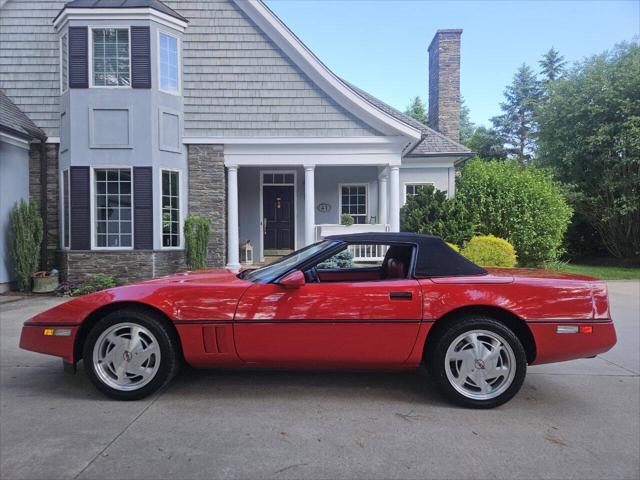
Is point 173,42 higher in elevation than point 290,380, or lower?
higher

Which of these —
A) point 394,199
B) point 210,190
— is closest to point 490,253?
point 394,199

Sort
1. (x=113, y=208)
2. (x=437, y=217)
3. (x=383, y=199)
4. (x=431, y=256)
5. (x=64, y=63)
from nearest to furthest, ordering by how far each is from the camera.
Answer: (x=431, y=256)
(x=113, y=208)
(x=64, y=63)
(x=437, y=217)
(x=383, y=199)

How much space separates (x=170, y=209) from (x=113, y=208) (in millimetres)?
1279

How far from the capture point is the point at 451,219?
12594 mm

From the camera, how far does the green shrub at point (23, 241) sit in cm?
1006

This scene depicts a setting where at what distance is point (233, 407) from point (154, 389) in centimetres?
67

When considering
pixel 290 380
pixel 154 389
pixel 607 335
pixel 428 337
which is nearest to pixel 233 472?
pixel 154 389

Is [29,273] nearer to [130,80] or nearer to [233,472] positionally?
[130,80]

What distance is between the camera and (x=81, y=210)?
1055 cm

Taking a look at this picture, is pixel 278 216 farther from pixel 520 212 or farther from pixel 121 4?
pixel 520 212

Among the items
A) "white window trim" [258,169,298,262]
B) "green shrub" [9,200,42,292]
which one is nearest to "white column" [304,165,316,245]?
"white window trim" [258,169,298,262]

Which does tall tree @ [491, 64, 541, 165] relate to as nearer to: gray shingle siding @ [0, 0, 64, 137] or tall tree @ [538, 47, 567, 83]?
tall tree @ [538, 47, 567, 83]

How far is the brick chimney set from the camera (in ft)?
52.4

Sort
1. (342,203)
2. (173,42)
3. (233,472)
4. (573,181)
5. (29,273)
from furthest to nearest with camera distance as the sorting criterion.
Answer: (573,181)
(342,203)
(173,42)
(29,273)
(233,472)
